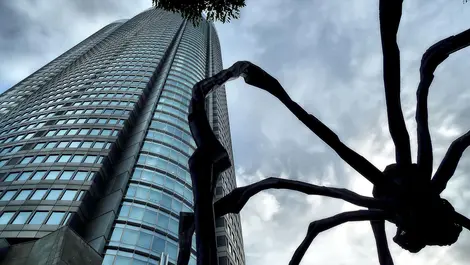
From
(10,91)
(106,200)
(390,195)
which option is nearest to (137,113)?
(106,200)

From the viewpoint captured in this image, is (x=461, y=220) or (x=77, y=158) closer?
(x=461, y=220)

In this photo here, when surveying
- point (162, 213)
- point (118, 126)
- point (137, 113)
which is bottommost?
point (162, 213)

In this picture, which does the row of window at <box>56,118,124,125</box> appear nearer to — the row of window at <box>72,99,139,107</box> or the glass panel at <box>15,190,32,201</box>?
the row of window at <box>72,99,139,107</box>

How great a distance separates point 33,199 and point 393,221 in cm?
2859

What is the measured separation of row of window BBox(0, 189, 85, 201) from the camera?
2472cm

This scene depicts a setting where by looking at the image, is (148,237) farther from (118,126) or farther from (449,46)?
(449,46)

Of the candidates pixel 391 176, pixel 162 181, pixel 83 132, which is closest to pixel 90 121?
pixel 83 132

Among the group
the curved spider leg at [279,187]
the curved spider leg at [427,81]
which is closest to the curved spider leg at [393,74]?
the curved spider leg at [427,81]

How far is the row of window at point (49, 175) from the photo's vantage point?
27.0 metres

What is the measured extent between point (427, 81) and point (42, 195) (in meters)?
28.9

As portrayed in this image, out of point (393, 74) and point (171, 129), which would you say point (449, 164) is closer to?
point (393, 74)

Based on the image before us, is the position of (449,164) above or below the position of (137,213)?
below

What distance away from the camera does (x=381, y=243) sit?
2.61m

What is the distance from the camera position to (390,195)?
2.10 meters
